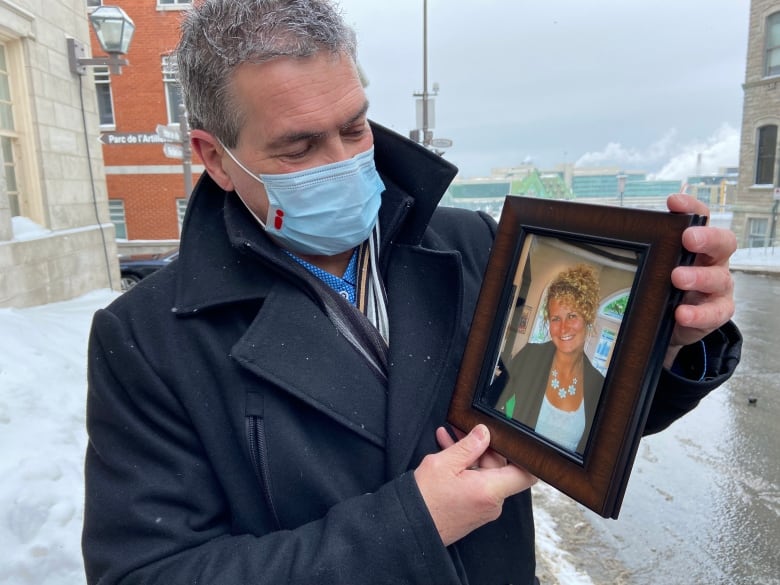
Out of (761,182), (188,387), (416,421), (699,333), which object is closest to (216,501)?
(188,387)

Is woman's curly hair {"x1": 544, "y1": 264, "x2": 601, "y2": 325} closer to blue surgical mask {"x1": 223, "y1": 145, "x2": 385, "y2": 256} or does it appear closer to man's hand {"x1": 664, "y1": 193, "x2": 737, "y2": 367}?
man's hand {"x1": 664, "y1": 193, "x2": 737, "y2": 367}

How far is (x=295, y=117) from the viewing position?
1.28m

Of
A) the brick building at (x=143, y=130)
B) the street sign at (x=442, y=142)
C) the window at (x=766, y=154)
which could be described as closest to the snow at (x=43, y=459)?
the street sign at (x=442, y=142)

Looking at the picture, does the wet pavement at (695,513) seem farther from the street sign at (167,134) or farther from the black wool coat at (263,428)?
the street sign at (167,134)

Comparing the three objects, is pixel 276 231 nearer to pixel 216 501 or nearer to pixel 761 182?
pixel 216 501

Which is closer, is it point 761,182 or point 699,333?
point 699,333

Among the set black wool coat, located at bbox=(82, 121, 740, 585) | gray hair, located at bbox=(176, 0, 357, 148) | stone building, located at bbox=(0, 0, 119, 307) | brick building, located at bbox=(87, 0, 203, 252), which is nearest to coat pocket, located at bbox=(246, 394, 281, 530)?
black wool coat, located at bbox=(82, 121, 740, 585)

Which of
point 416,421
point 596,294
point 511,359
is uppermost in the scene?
point 596,294

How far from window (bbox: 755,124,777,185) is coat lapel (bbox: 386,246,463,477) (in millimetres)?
23522

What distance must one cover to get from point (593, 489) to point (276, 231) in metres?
0.90

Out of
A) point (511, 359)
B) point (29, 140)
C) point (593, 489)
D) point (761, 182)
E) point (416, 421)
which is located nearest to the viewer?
point (593, 489)

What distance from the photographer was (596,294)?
1.00m

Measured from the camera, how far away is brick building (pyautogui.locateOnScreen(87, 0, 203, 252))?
59.8ft

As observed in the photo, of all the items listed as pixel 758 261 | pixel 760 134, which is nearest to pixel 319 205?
pixel 758 261
